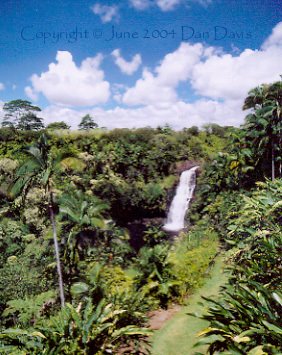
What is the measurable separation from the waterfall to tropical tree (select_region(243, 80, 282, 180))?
399 inches

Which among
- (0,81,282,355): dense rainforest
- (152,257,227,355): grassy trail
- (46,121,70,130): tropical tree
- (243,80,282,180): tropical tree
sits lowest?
(152,257,227,355): grassy trail

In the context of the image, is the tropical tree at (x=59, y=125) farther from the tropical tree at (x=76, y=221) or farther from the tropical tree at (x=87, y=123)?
the tropical tree at (x=76, y=221)

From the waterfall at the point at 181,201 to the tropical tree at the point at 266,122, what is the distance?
33.3ft

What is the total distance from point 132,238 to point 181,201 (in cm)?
670

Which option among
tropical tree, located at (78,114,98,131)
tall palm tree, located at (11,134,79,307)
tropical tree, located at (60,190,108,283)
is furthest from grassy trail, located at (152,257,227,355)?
tropical tree, located at (78,114,98,131)

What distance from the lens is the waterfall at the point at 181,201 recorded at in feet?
98.3

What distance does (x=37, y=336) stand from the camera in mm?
7355

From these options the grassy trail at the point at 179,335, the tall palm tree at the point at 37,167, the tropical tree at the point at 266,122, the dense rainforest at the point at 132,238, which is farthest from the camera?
the tropical tree at the point at 266,122

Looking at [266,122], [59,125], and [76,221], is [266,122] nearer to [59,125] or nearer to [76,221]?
[76,221]

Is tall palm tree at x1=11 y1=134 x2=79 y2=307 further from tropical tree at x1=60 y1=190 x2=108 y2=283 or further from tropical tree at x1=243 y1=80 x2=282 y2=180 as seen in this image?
tropical tree at x1=243 y1=80 x2=282 y2=180

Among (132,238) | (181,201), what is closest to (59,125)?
(181,201)

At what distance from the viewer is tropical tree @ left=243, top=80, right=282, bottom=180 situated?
19562 millimetres

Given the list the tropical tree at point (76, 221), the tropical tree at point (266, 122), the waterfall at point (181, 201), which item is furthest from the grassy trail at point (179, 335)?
the waterfall at point (181, 201)

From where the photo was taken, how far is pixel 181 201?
31203 millimetres
